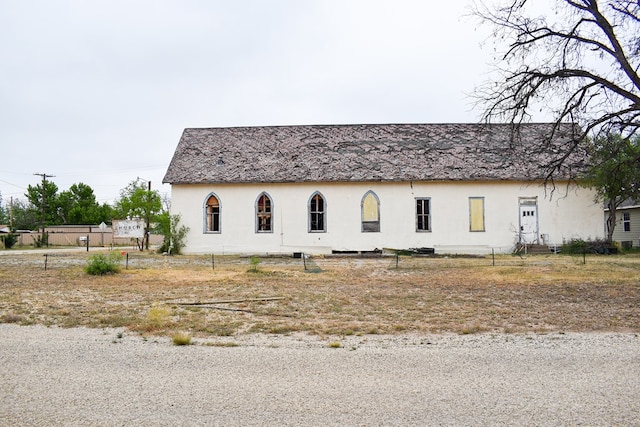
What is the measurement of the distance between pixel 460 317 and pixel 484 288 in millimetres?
4312

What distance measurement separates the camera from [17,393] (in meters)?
5.07

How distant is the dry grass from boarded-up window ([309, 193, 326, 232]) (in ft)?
31.0

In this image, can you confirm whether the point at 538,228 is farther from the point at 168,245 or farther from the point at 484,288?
the point at 168,245

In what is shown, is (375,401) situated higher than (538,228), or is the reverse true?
(538,228)

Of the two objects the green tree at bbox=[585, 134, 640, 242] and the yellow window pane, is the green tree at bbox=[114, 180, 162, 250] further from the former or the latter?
A: the green tree at bbox=[585, 134, 640, 242]

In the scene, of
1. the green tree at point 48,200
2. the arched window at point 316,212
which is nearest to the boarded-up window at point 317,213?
the arched window at point 316,212

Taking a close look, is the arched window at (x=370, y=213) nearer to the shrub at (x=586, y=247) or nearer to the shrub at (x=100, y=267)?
the shrub at (x=586, y=247)

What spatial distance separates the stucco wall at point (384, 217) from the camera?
88.9 feet

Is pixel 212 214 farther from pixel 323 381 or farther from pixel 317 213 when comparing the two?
pixel 323 381

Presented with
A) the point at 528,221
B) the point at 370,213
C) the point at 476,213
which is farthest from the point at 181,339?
the point at 528,221

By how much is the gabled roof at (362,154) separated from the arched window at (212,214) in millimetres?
1171

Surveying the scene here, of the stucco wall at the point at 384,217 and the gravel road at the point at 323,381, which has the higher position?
the stucco wall at the point at 384,217

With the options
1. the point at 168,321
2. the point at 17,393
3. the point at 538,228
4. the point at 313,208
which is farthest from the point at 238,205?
the point at 17,393

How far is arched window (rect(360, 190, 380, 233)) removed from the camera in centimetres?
2730
